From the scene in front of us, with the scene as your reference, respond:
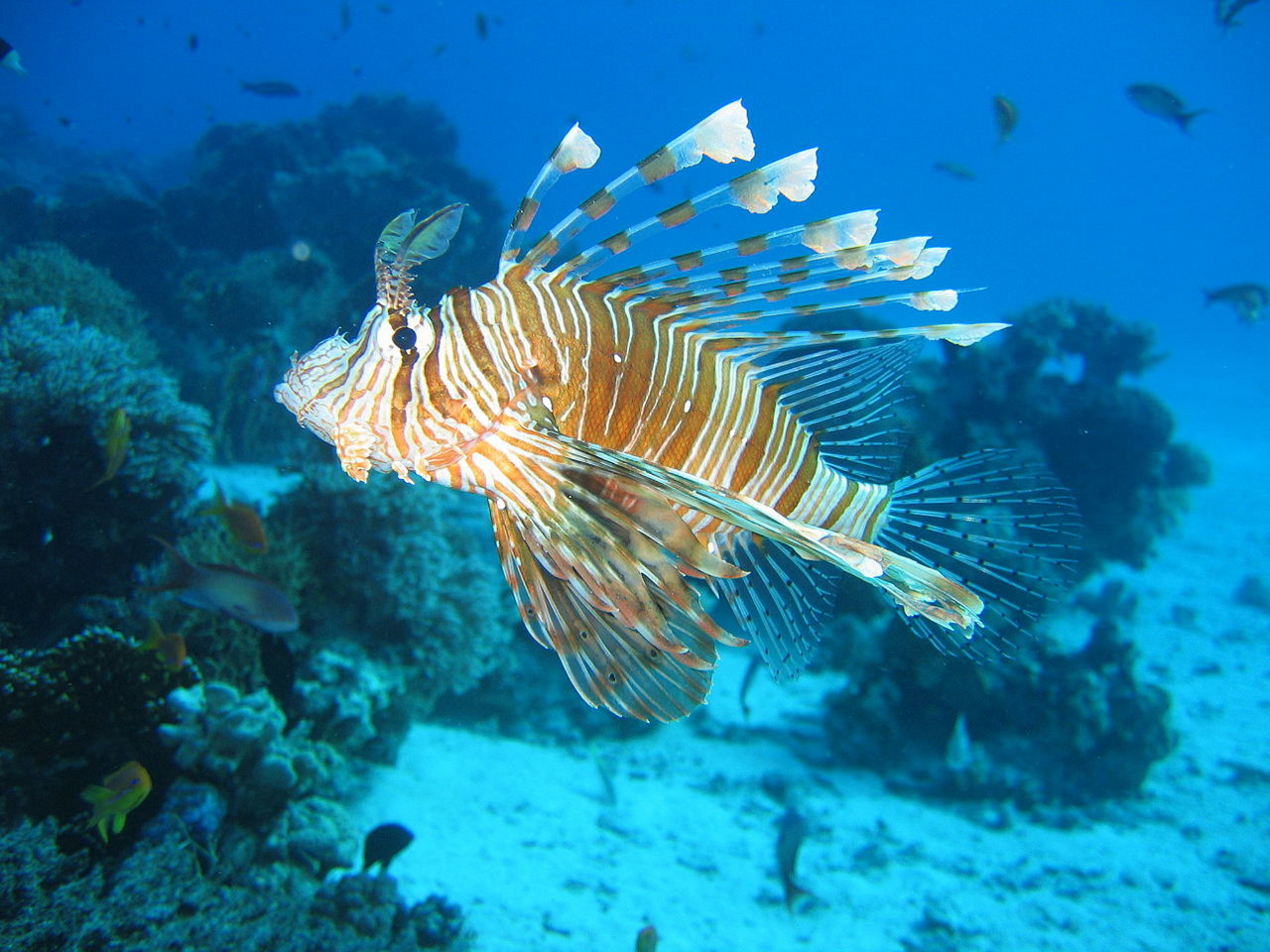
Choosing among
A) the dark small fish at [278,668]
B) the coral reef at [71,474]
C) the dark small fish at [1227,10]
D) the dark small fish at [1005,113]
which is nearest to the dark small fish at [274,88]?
the coral reef at [71,474]

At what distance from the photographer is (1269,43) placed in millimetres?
65250

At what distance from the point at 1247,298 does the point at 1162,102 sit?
3211 mm

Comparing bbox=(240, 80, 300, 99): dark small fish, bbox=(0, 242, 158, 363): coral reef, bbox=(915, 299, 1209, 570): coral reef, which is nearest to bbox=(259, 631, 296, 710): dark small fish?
bbox=(0, 242, 158, 363): coral reef

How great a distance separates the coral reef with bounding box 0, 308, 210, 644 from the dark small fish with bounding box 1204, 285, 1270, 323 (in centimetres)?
1355

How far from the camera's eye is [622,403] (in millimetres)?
1827

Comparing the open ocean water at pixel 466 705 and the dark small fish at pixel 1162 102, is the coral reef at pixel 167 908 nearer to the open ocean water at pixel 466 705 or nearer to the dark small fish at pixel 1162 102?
the open ocean water at pixel 466 705

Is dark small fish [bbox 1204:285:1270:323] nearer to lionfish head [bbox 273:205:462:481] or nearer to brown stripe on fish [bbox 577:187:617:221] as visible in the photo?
brown stripe on fish [bbox 577:187:617:221]

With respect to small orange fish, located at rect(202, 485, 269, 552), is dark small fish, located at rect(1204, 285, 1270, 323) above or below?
above

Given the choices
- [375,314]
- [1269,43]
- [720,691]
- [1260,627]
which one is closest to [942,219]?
[1269,43]

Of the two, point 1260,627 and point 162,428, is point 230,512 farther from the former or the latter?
point 1260,627

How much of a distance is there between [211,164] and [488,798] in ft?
62.7

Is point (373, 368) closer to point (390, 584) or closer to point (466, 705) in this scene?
point (390, 584)

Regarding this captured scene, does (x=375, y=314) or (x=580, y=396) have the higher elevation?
(x=580, y=396)

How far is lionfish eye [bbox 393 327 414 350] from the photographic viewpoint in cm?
157
